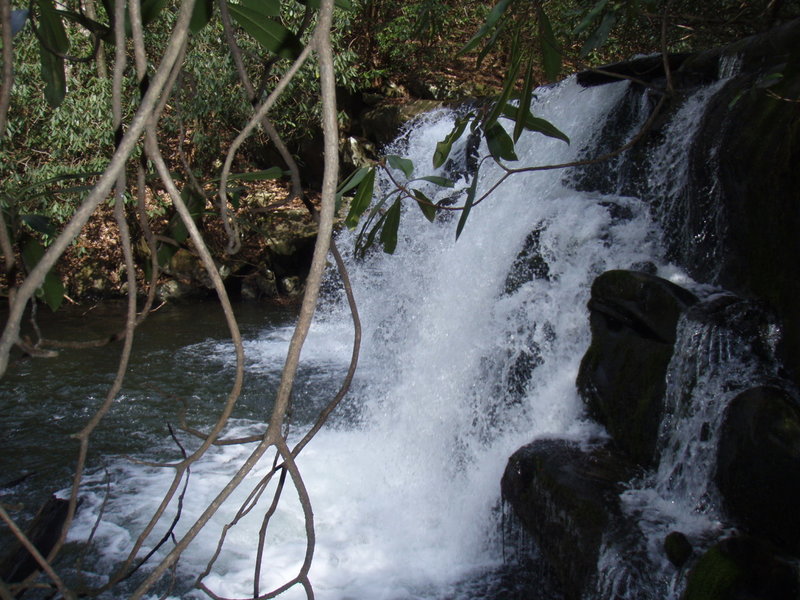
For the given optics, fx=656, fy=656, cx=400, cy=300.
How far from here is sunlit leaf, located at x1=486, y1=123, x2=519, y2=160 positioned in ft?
4.62

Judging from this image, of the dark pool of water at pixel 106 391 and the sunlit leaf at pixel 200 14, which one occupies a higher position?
the sunlit leaf at pixel 200 14

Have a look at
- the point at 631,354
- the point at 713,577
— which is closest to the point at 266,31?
the point at 713,577

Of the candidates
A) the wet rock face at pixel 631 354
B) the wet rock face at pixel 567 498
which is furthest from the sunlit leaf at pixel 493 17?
the wet rock face at pixel 631 354

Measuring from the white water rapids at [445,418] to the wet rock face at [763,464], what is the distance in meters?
1.17

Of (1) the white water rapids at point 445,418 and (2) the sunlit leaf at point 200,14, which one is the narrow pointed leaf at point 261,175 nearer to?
(2) the sunlit leaf at point 200,14

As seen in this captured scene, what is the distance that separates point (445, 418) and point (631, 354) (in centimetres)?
187

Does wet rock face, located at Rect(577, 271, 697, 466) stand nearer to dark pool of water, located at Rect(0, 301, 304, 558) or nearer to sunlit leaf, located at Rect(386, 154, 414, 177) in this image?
dark pool of water, located at Rect(0, 301, 304, 558)

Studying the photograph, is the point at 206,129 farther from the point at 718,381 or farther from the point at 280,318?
the point at 718,381

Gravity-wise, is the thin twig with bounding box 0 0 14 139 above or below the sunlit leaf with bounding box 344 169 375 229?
above

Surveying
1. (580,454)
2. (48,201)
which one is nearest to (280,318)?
(48,201)

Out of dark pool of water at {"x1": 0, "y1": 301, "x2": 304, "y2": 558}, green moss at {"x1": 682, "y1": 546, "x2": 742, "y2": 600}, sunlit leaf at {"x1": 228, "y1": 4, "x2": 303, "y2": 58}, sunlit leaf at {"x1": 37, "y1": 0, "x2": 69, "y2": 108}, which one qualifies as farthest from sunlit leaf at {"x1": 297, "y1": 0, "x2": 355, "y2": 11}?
dark pool of water at {"x1": 0, "y1": 301, "x2": 304, "y2": 558}

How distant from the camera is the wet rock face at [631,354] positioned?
4.08 meters

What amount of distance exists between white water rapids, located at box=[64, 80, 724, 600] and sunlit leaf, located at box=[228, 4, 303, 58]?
3.32m

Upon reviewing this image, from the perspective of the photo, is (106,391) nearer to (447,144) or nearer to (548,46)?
(447,144)
